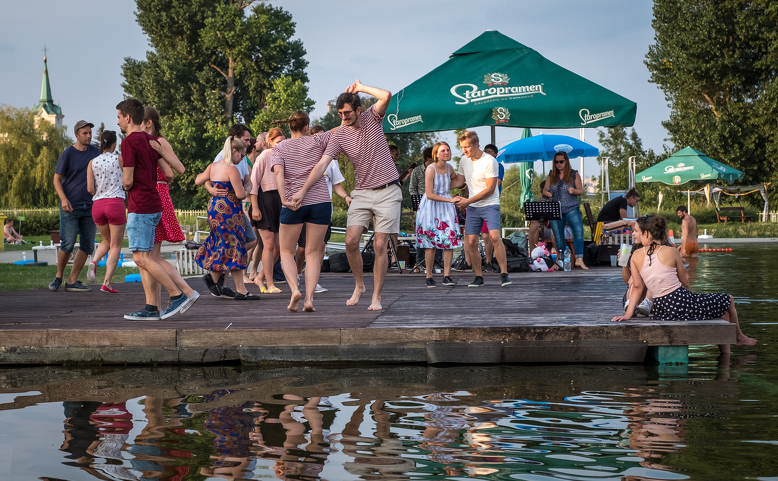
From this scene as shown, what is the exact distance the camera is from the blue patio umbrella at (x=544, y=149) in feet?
52.0

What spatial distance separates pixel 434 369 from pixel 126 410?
78.9 inches

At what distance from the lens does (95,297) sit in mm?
8414

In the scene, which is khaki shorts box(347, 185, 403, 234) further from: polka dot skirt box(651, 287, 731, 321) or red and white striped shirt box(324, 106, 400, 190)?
polka dot skirt box(651, 287, 731, 321)

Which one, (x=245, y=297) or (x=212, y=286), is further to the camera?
(x=212, y=286)

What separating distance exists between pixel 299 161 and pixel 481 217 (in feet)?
10.3

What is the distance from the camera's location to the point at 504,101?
10852mm

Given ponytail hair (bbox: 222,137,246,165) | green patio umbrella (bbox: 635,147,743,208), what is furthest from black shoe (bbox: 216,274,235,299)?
green patio umbrella (bbox: 635,147,743,208)

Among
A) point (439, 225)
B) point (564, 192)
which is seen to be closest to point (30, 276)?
point (439, 225)

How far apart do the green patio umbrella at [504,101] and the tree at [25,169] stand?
123 feet

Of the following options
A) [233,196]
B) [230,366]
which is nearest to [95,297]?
[233,196]

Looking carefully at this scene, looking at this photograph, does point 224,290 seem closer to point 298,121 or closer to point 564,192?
point 298,121

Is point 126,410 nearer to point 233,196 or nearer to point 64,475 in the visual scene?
point 64,475

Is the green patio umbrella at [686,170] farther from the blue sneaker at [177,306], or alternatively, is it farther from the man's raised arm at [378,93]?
the blue sneaker at [177,306]

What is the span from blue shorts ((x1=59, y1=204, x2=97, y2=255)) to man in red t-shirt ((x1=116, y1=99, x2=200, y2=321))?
330 cm
